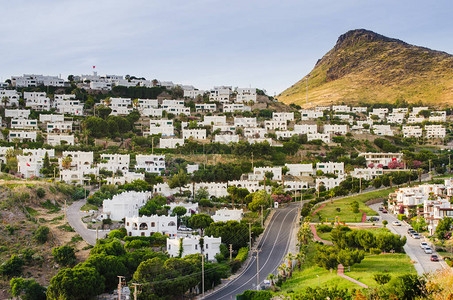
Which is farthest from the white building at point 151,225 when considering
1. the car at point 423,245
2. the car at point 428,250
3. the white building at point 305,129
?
the white building at point 305,129

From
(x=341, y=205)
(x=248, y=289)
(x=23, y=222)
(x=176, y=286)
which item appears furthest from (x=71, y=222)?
(x=341, y=205)

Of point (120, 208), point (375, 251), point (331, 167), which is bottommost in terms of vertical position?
point (375, 251)

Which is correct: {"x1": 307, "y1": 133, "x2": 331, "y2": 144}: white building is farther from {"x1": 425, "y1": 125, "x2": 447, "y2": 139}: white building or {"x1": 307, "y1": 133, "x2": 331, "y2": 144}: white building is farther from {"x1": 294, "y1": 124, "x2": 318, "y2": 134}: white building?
{"x1": 425, "y1": 125, "x2": 447, "y2": 139}: white building

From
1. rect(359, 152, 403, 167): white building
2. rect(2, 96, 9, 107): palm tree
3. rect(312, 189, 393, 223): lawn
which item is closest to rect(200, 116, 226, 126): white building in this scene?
rect(359, 152, 403, 167): white building

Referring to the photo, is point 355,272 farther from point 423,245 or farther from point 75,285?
point 75,285

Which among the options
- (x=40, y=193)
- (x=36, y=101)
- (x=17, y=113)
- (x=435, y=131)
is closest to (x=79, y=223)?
(x=40, y=193)

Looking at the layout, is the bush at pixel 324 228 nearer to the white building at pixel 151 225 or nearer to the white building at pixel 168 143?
the white building at pixel 151 225
